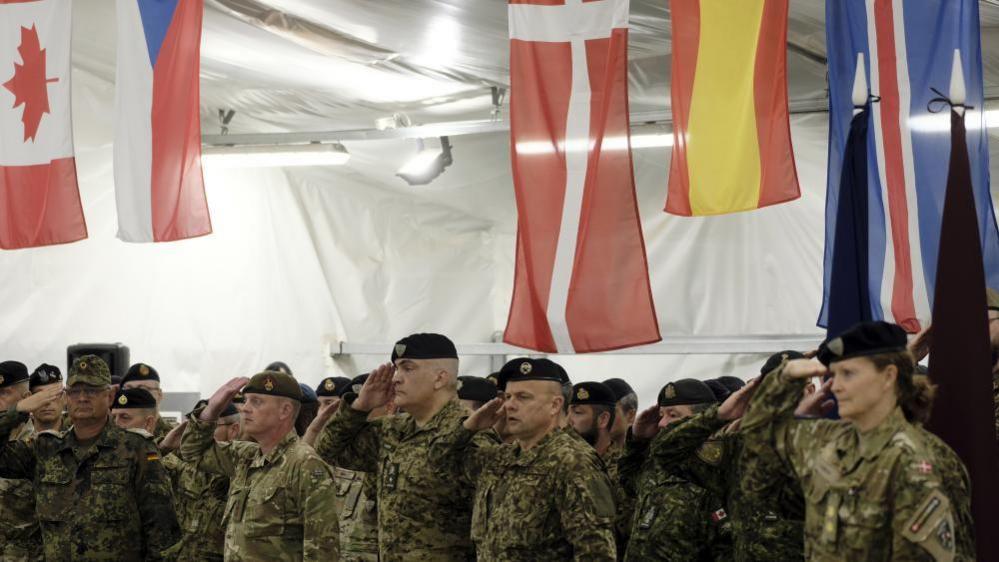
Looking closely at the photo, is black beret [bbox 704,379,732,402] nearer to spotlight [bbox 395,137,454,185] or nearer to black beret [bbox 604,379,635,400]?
black beret [bbox 604,379,635,400]

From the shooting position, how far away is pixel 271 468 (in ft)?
17.9

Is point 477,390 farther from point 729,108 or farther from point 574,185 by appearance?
point 729,108

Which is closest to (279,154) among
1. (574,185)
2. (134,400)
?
(134,400)

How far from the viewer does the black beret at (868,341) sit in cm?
361

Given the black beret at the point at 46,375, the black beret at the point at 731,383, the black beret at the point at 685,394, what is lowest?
the black beret at the point at 731,383

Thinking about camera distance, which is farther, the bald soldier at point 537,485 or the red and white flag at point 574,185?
the red and white flag at point 574,185

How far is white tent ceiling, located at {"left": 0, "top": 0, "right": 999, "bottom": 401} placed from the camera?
9609 mm

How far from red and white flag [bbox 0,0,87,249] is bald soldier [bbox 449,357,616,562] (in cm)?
410

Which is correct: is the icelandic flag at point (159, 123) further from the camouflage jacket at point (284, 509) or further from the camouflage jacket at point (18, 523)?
the camouflage jacket at point (284, 509)

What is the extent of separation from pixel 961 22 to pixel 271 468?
146 inches

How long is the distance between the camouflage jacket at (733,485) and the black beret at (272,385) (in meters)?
1.58

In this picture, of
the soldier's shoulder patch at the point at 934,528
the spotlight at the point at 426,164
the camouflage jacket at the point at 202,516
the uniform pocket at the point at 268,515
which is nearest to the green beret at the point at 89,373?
the camouflage jacket at the point at 202,516

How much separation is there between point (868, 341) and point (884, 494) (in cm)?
42

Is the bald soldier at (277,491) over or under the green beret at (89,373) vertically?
under
